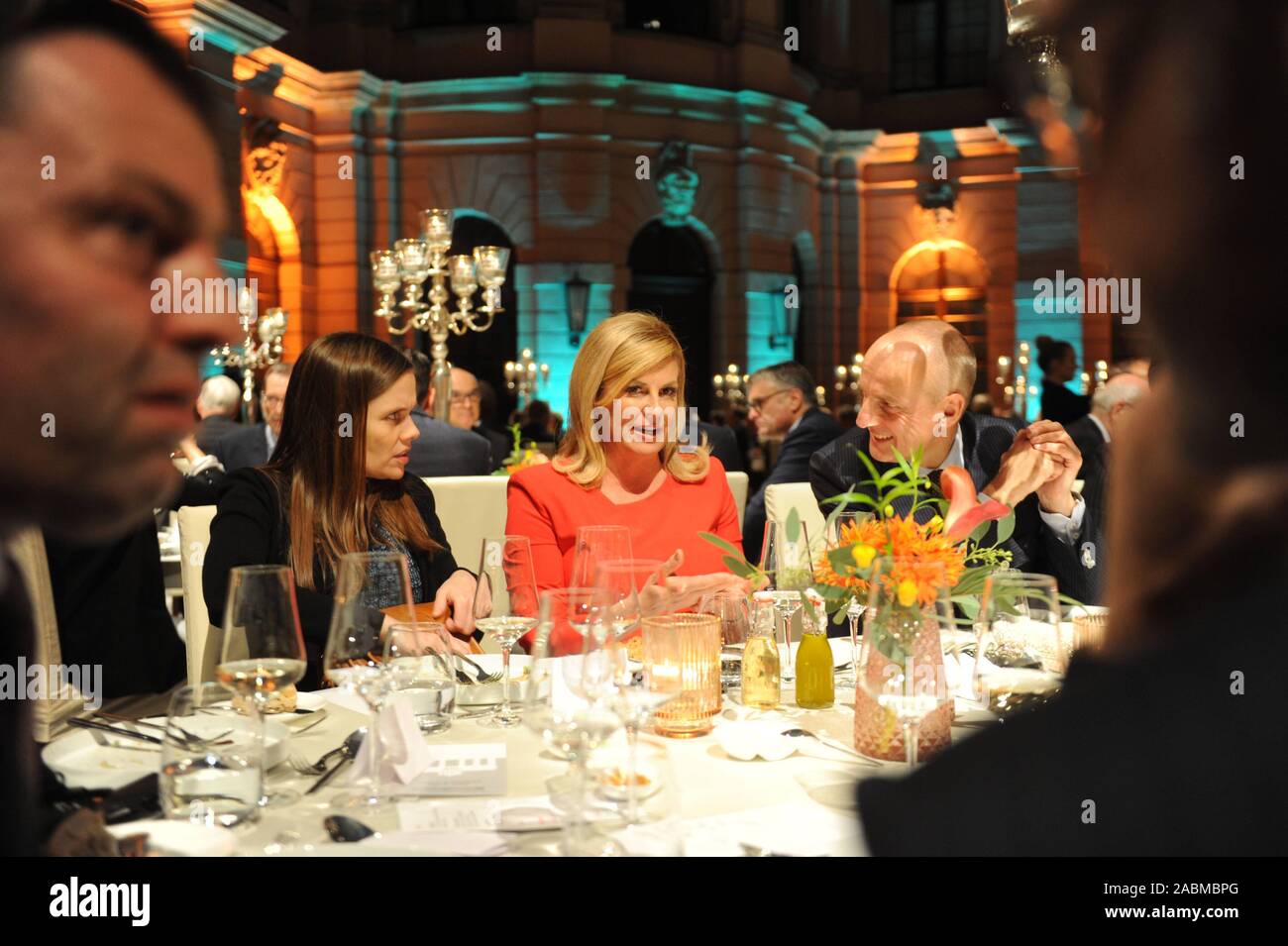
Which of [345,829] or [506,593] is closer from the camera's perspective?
[345,829]

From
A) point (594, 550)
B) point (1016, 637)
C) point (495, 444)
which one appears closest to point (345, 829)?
point (594, 550)

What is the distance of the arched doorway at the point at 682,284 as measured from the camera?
13.8 meters

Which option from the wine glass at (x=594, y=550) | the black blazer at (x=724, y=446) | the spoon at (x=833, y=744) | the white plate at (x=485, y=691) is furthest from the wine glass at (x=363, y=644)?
the black blazer at (x=724, y=446)

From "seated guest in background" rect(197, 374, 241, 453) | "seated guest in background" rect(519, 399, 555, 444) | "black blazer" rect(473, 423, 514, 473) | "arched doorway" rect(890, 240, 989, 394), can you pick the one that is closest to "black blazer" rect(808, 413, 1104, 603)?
"seated guest in background" rect(197, 374, 241, 453)

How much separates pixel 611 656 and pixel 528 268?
11.7m

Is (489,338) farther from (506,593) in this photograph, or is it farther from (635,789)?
(635,789)

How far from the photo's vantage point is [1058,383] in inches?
262

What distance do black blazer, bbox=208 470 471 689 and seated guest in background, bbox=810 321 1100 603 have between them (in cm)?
117

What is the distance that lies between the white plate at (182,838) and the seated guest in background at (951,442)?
1696 millimetres

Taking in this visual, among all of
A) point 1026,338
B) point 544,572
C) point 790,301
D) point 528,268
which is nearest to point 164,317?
point 544,572

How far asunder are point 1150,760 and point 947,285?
54.8 ft

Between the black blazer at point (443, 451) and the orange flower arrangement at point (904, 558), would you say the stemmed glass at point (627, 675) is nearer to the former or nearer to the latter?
the orange flower arrangement at point (904, 558)

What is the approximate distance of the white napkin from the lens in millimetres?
1318

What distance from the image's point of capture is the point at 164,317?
850 mm
